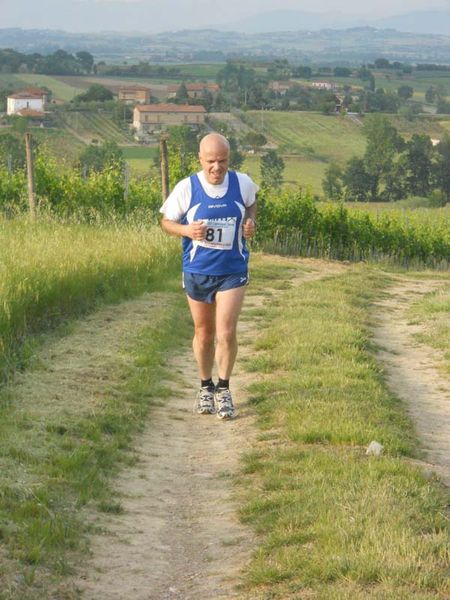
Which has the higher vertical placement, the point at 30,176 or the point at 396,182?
the point at 30,176

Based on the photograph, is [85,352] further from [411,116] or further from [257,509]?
[411,116]

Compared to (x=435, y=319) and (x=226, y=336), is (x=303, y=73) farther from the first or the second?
(x=226, y=336)

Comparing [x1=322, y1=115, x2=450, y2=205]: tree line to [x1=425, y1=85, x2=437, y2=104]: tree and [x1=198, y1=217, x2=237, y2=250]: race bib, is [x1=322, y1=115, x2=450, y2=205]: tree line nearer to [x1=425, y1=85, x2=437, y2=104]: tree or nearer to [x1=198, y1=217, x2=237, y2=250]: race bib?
[x1=425, y1=85, x2=437, y2=104]: tree

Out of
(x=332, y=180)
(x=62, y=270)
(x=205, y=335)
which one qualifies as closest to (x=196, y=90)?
(x=332, y=180)

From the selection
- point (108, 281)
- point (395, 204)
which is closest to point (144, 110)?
point (395, 204)

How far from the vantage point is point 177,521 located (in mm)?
6461

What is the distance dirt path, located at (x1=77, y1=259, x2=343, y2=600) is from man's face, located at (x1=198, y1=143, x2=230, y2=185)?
170 cm

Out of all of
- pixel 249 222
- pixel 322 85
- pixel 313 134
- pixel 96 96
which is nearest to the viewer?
pixel 249 222

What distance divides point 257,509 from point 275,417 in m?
2.11

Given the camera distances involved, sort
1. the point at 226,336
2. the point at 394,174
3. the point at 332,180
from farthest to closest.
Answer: the point at 394,174
the point at 332,180
the point at 226,336

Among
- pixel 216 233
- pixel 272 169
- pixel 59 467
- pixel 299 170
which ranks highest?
pixel 216 233

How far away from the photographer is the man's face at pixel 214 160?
8.19 meters

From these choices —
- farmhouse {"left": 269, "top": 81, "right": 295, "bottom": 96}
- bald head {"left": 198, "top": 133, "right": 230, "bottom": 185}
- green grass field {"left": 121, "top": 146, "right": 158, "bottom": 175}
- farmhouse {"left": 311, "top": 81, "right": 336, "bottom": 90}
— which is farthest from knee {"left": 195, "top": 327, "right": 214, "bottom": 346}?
farmhouse {"left": 311, "top": 81, "right": 336, "bottom": 90}

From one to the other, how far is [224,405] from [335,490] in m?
2.45
